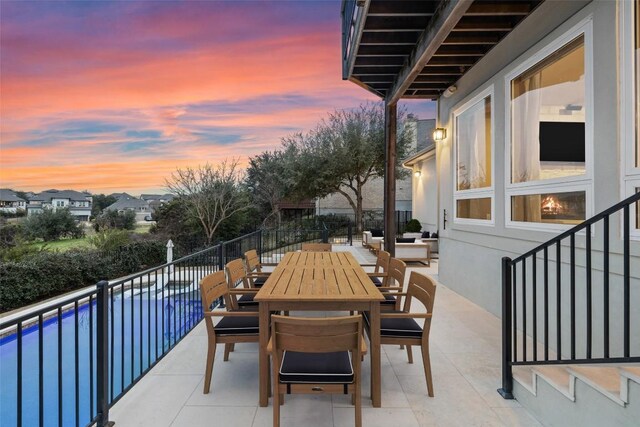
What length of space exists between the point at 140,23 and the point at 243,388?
13.2 metres

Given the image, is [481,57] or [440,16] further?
[481,57]

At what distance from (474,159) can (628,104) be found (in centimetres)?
265

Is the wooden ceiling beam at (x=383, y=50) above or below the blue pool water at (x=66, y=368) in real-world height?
above

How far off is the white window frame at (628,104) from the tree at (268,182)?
14764 mm

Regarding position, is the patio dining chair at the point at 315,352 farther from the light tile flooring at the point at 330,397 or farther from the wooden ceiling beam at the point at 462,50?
the wooden ceiling beam at the point at 462,50

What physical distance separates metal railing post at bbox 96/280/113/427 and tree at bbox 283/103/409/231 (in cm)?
1357

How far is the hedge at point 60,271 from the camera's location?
8.31 m

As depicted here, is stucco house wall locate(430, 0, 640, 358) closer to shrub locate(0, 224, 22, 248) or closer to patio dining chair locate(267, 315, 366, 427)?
patio dining chair locate(267, 315, 366, 427)

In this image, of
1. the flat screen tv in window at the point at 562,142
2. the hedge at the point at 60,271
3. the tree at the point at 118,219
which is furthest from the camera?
the tree at the point at 118,219

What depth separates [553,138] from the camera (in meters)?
3.46

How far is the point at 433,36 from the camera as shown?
3814 mm

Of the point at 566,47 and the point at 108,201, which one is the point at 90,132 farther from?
the point at 566,47

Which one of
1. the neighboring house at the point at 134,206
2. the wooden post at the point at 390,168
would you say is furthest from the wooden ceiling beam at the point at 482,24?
the neighboring house at the point at 134,206

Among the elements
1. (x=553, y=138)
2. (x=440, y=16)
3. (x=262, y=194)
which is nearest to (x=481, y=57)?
(x=440, y=16)
